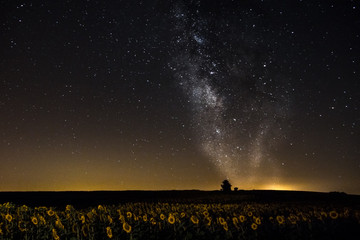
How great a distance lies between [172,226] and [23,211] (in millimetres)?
6676

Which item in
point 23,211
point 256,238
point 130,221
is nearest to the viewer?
point 256,238

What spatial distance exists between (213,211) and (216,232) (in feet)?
23.5

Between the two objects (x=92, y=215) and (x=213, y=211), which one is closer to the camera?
(x=92, y=215)

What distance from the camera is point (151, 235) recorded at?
10008 mm

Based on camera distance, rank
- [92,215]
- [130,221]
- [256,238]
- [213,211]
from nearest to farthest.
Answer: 1. [256,238]
2. [130,221]
3. [92,215]
4. [213,211]

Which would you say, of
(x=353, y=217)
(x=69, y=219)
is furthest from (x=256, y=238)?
(x=69, y=219)

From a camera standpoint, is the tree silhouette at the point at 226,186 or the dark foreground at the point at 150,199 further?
the tree silhouette at the point at 226,186

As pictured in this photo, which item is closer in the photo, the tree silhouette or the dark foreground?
the dark foreground

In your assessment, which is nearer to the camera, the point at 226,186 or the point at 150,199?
the point at 150,199

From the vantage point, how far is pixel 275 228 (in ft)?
35.8

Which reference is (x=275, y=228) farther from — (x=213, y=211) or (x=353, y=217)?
(x=213, y=211)

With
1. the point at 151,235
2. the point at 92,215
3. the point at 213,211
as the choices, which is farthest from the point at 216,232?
the point at 213,211

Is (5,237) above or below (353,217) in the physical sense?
below

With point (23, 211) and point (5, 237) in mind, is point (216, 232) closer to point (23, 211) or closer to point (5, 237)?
point (5, 237)
